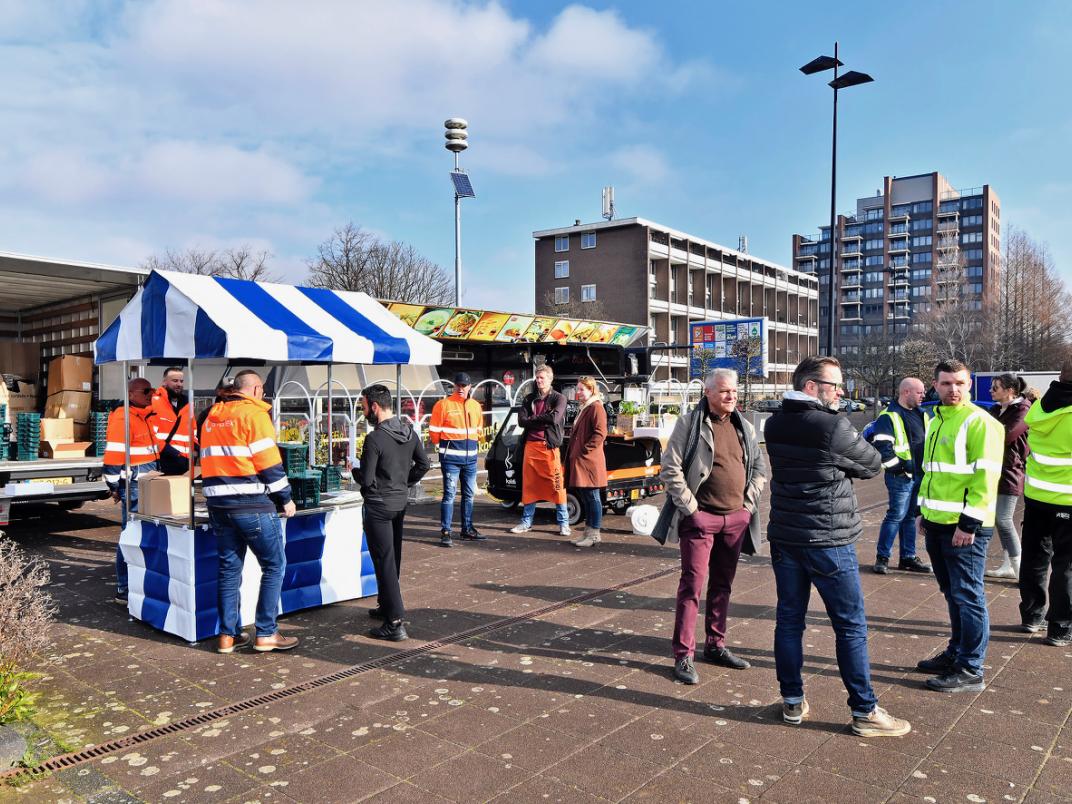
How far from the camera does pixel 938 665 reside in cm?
471

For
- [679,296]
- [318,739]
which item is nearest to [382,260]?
[679,296]

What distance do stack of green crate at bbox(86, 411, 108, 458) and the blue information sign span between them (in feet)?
79.2

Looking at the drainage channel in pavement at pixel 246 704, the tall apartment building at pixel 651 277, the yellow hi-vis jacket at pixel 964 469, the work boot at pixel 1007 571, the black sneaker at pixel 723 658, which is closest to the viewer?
the drainage channel in pavement at pixel 246 704

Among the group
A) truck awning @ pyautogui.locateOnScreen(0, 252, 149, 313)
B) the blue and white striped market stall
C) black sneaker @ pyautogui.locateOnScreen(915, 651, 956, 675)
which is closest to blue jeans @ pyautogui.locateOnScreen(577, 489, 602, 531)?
the blue and white striped market stall

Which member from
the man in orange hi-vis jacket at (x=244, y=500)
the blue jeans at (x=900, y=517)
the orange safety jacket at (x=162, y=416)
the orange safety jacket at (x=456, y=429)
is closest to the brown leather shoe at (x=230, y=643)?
the man in orange hi-vis jacket at (x=244, y=500)

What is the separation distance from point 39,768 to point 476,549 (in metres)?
5.07

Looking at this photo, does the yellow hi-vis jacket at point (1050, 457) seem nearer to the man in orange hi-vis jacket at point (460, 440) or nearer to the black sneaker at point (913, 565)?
the black sneaker at point (913, 565)

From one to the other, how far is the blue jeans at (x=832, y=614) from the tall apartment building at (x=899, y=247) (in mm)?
113149

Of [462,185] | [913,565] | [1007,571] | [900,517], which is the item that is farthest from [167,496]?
[462,185]

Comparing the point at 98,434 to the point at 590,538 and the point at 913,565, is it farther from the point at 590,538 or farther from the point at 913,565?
the point at 913,565

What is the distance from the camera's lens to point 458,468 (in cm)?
906

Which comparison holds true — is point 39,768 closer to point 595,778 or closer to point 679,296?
point 595,778

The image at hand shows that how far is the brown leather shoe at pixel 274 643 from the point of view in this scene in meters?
5.08

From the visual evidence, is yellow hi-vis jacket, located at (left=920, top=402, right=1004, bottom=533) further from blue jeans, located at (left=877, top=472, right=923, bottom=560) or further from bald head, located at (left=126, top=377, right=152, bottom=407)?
bald head, located at (left=126, top=377, right=152, bottom=407)
